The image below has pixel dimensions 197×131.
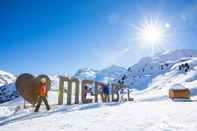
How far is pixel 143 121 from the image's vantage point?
6.93 metres

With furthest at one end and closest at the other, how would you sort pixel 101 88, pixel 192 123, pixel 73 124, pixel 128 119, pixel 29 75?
pixel 101 88 < pixel 29 75 < pixel 128 119 < pixel 73 124 < pixel 192 123

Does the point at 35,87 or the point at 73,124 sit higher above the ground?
the point at 35,87

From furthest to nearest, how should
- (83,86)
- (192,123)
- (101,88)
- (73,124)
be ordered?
(101,88) → (83,86) → (73,124) → (192,123)

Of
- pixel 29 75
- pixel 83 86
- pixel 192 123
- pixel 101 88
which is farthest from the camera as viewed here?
pixel 101 88

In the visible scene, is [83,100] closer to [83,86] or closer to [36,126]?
Answer: [83,86]

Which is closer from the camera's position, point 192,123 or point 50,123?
point 192,123

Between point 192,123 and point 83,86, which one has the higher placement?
point 83,86

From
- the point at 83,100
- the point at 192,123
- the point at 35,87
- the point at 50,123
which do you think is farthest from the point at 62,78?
the point at 192,123

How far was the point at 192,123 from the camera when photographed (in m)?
6.45

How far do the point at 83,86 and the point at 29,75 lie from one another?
4074mm

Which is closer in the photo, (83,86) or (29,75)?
(29,75)

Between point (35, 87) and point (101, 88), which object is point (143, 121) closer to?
point (35, 87)

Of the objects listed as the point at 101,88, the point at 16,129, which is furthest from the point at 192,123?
the point at 101,88

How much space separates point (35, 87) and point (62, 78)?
1.66m
